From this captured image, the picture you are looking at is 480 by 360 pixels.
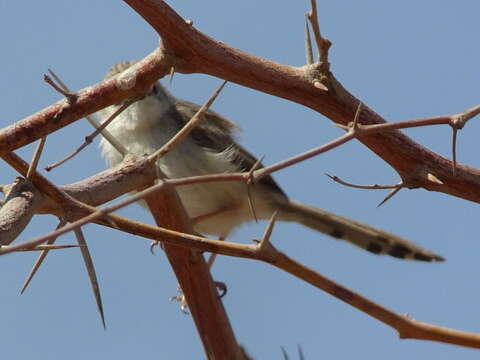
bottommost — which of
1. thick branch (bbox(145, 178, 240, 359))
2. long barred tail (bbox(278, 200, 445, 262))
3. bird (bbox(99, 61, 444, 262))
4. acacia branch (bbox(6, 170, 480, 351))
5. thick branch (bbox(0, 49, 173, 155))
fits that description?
acacia branch (bbox(6, 170, 480, 351))

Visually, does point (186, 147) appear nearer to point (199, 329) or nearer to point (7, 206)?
point (199, 329)

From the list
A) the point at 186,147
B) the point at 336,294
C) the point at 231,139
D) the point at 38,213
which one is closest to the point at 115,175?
the point at 38,213

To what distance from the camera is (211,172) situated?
19.8ft

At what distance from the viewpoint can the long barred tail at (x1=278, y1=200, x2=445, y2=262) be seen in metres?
5.64

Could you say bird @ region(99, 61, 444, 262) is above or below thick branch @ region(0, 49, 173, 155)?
above

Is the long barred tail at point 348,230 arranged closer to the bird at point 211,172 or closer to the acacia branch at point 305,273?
the bird at point 211,172

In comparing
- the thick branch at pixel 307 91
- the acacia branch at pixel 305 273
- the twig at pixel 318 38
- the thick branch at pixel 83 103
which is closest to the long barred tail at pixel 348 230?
the thick branch at pixel 307 91

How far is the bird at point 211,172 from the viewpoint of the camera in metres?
5.92

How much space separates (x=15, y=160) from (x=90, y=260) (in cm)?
35

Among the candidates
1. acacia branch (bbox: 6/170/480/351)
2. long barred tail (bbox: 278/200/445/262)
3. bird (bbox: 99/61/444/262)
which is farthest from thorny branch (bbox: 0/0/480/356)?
bird (bbox: 99/61/444/262)

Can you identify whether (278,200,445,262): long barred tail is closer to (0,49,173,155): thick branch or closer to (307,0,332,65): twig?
(307,0,332,65): twig

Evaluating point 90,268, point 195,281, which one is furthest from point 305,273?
point 195,281

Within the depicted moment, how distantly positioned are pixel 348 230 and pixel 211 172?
3.60 ft

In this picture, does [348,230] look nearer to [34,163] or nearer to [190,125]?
[190,125]
